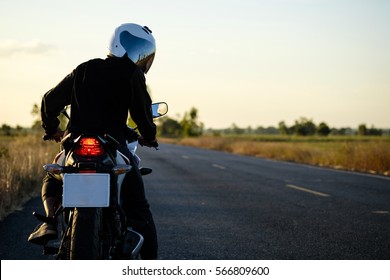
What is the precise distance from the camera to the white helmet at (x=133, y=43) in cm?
382

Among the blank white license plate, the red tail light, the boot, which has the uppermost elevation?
the red tail light

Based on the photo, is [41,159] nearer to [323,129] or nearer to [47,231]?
[47,231]

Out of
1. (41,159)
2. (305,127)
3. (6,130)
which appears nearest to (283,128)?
(305,127)

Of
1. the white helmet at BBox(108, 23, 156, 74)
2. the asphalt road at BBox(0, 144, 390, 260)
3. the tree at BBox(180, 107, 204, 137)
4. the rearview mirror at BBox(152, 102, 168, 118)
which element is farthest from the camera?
the tree at BBox(180, 107, 204, 137)

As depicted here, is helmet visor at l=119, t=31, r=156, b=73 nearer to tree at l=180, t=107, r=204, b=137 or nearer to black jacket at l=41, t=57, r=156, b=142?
black jacket at l=41, t=57, r=156, b=142

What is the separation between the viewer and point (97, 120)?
3.57m

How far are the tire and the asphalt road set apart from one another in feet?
6.69

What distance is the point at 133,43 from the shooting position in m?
3.85

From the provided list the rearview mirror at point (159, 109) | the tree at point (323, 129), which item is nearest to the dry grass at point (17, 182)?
the rearview mirror at point (159, 109)

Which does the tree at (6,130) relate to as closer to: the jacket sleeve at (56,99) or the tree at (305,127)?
the jacket sleeve at (56,99)

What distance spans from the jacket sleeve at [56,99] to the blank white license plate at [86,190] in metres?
0.80

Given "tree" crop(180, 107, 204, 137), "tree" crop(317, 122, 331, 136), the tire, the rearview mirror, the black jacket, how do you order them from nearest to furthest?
the tire, the black jacket, the rearview mirror, "tree" crop(180, 107, 204, 137), "tree" crop(317, 122, 331, 136)

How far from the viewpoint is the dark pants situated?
370 cm

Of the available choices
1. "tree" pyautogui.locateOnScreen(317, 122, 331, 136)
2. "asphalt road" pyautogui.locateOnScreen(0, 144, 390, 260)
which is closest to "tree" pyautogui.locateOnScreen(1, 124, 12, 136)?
"asphalt road" pyautogui.locateOnScreen(0, 144, 390, 260)
